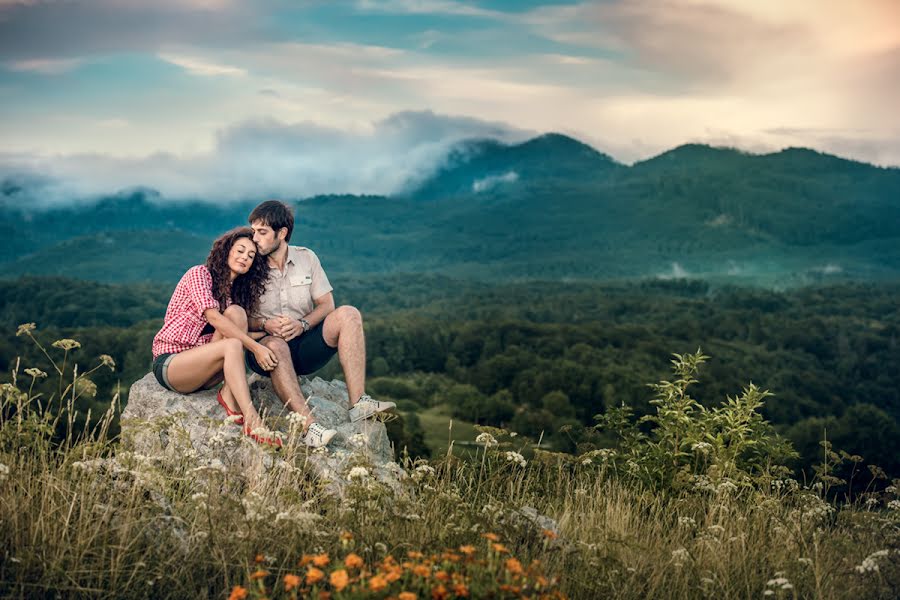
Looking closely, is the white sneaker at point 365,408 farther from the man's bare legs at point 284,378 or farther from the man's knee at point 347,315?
the man's knee at point 347,315

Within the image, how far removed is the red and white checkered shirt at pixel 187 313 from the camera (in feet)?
22.8

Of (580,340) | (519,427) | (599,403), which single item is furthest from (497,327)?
(519,427)

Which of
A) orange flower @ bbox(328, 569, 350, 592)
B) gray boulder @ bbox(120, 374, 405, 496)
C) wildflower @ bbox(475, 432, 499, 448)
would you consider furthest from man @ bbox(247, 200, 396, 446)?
orange flower @ bbox(328, 569, 350, 592)

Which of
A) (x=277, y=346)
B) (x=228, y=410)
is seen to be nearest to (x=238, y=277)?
(x=277, y=346)

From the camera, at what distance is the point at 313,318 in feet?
25.9

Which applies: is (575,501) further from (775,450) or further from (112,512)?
(112,512)

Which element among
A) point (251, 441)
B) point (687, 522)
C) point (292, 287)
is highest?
point (292, 287)

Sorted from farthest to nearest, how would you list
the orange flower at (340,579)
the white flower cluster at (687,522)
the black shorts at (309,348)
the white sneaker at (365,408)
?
the black shorts at (309,348), the white sneaker at (365,408), the white flower cluster at (687,522), the orange flower at (340,579)

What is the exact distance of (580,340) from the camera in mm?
120125

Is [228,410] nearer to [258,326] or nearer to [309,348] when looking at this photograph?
[258,326]

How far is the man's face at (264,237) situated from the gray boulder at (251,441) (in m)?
1.27

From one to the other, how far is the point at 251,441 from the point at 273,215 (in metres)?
2.59

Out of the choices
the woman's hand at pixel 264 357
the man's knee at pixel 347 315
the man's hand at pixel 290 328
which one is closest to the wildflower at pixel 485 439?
the woman's hand at pixel 264 357

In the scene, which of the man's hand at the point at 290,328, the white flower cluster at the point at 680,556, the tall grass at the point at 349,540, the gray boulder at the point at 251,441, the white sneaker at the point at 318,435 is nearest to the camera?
the tall grass at the point at 349,540
